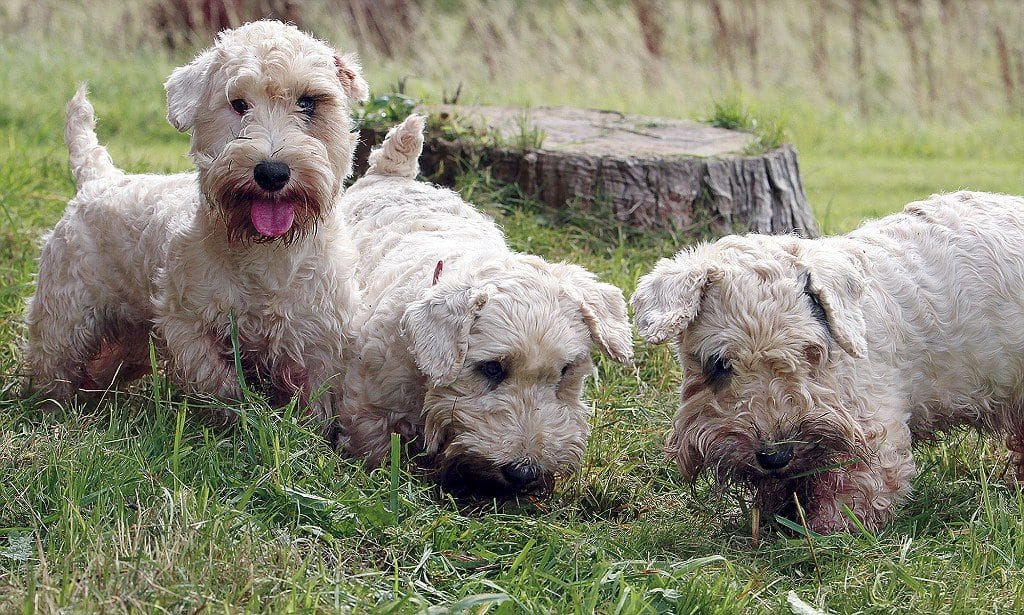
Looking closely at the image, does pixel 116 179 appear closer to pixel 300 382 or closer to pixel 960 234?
pixel 300 382

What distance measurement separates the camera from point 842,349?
158 inches

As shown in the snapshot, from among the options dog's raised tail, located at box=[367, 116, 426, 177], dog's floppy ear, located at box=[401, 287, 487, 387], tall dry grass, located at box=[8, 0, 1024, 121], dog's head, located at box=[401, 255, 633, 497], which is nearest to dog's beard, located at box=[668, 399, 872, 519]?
dog's head, located at box=[401, 255, 633, 497]

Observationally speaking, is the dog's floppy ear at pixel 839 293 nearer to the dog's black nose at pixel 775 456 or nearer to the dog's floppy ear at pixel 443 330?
the dog's black nose at pixel 775 456

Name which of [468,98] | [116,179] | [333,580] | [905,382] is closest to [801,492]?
[905,382]

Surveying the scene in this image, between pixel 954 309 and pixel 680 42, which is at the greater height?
pixel 680 42

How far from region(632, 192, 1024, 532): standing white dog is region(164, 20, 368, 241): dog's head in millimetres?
1354

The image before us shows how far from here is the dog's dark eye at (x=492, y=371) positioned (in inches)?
166

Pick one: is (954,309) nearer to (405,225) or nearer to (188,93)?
(405,225)

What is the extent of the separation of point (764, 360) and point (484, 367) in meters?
1.00

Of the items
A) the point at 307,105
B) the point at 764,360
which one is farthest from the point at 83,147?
the point at 764,360

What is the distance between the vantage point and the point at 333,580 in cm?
336

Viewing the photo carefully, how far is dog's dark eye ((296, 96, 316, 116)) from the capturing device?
450 centimetres

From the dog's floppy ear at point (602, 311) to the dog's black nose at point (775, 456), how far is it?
0.73m

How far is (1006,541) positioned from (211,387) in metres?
2.99
